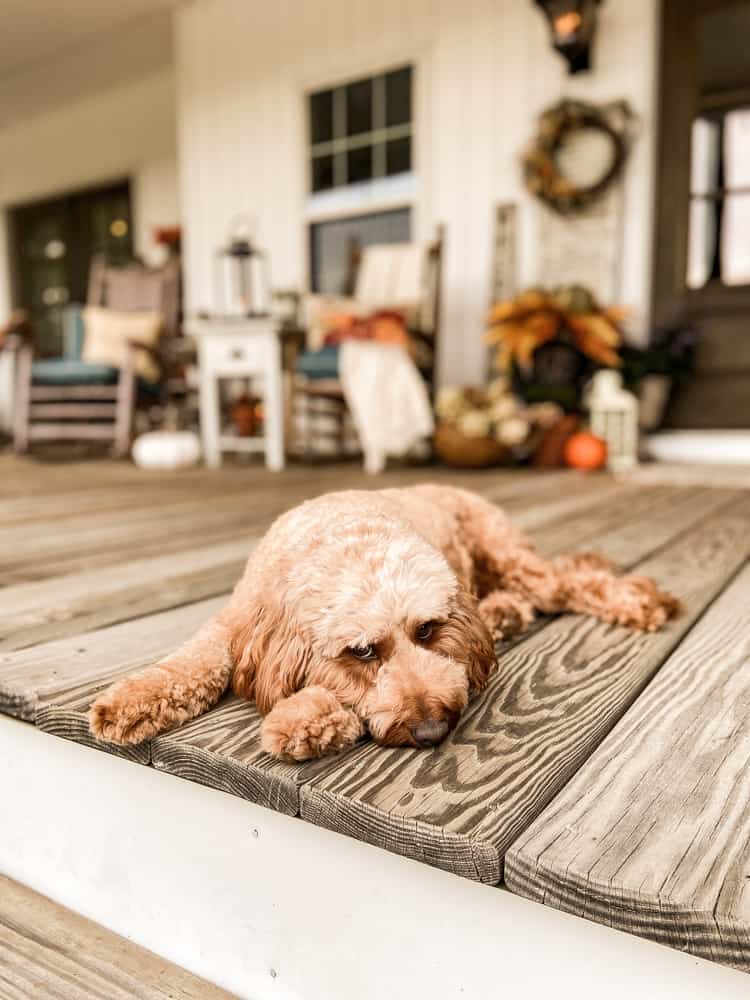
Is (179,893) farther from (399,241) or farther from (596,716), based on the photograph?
(399,241)

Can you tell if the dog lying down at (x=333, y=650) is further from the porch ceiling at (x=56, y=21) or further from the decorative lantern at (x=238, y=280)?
the porch ceiling at (x=56, y=21)

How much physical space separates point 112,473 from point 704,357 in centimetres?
346

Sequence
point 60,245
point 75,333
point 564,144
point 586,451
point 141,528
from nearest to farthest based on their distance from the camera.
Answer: point 141,528 → point 586,451 → point 564,144 → point 75,333 → point 60,245

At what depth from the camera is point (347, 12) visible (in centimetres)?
551

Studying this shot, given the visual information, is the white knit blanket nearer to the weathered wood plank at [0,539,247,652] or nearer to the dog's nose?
the weathered wood plank at [0,539,247,652]

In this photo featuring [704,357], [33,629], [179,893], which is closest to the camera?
[179,893]

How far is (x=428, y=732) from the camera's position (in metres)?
0.84

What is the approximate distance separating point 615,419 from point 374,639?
3537mm

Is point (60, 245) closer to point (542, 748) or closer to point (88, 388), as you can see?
point (88, 388)

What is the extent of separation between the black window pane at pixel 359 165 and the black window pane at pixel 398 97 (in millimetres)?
263

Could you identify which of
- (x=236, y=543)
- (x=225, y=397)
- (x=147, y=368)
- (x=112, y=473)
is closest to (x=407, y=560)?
(x=236, y=543)

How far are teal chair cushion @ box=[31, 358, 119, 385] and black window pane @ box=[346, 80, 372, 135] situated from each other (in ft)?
8.05

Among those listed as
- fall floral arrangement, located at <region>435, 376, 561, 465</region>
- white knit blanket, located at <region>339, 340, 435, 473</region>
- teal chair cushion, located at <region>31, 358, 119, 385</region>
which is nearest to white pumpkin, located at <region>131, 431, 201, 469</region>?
teal chair cushion, located at <region>31, 358, 119, 385</region>

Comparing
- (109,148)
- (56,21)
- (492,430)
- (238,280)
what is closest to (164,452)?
(492,430)
